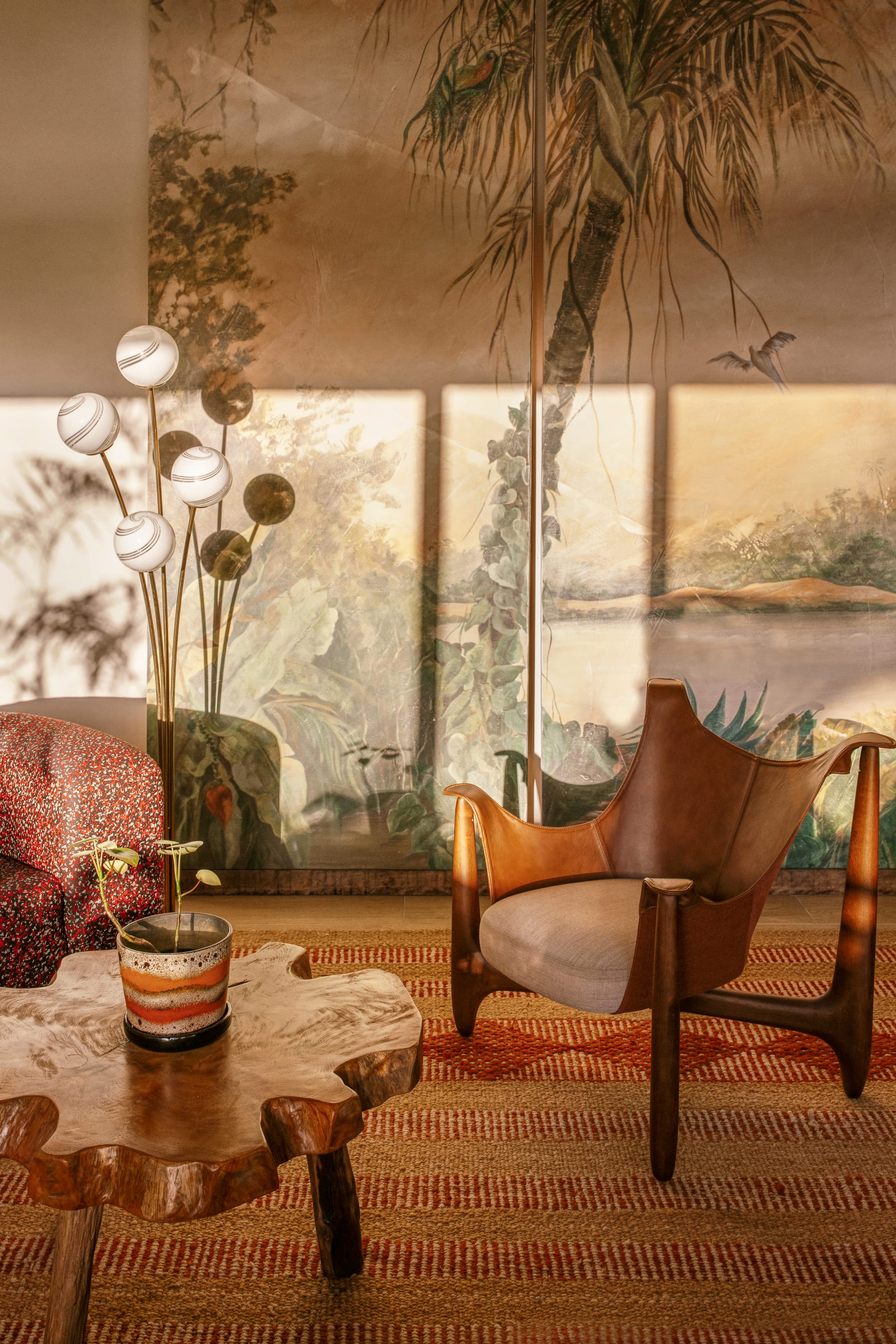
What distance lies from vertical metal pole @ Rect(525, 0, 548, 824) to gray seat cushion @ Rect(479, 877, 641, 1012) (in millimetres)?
1208

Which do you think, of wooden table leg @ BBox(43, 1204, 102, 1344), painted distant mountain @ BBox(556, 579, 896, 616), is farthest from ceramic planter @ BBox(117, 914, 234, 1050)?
painted distant mountain @ BBox(556, 579, 896, 616)

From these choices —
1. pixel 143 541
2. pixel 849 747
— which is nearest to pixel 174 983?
pixel 849 747

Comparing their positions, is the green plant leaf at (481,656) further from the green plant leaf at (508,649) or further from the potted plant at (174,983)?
the potted plant at (174,983)

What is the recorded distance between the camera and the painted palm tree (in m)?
3.59

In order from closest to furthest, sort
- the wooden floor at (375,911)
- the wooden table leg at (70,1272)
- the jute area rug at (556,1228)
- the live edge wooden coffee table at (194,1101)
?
the live edge wooden coffee table at (194,1101), the wooden table leg at (70,1272), the jute area rug at (556,1228), the wooden floor at (375,911)

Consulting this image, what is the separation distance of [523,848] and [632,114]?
2601 millimetres

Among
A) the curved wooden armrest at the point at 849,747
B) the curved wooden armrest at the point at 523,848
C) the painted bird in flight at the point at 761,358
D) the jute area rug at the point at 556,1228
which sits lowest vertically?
the jute area rug at the point at 556,1228

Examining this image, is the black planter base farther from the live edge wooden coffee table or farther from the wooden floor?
the wooden floor

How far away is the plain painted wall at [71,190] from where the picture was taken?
143 inches

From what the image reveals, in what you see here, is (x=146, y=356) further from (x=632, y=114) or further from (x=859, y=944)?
(x=859, y=944)

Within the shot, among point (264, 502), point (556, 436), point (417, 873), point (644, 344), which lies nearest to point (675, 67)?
point (644, 344)

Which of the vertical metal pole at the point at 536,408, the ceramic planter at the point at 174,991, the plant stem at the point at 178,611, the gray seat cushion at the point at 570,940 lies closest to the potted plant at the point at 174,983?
the ceramic planter at the point at 174,991

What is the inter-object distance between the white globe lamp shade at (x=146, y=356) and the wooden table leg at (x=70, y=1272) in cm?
241

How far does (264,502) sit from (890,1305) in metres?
2.93
